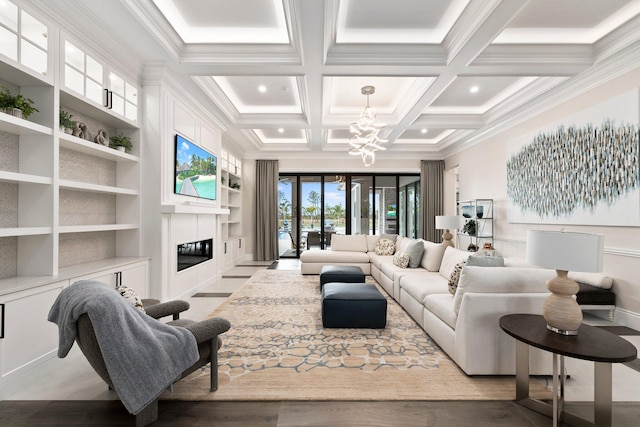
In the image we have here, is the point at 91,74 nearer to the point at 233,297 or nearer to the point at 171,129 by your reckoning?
the point at 171,129

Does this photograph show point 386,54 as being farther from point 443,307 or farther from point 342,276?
point 342,276

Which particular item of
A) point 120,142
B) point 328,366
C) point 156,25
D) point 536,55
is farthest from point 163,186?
point 536,55

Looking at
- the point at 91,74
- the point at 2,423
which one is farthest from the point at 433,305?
the point at 91,74

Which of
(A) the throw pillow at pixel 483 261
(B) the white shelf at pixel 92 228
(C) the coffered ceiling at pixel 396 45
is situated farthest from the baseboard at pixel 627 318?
(B) the white shelf at pixel 92 228

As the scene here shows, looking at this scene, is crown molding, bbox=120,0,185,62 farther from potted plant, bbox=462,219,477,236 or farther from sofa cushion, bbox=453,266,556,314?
potted plant, bbox=462,219,477,236

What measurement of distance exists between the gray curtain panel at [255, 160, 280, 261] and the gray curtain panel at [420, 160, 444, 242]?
391cm

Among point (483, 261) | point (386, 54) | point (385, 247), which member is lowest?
point (385, 247)

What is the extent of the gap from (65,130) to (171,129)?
1.24 metres

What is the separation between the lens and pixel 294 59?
3.34 m

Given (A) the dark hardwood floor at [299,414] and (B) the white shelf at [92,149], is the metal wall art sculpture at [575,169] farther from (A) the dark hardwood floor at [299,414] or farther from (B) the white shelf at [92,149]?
(B) the white shelf at [92,149]

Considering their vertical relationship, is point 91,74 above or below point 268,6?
below

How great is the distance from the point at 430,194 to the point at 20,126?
25.4 feet

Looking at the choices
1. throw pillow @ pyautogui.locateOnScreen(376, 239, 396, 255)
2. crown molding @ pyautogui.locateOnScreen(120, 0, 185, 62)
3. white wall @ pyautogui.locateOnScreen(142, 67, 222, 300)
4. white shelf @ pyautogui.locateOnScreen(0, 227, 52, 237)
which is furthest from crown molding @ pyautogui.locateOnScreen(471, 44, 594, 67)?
white shelf @ pyautogui.locateOnScreen(0, 227, 52, 237)

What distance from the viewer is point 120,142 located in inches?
130
